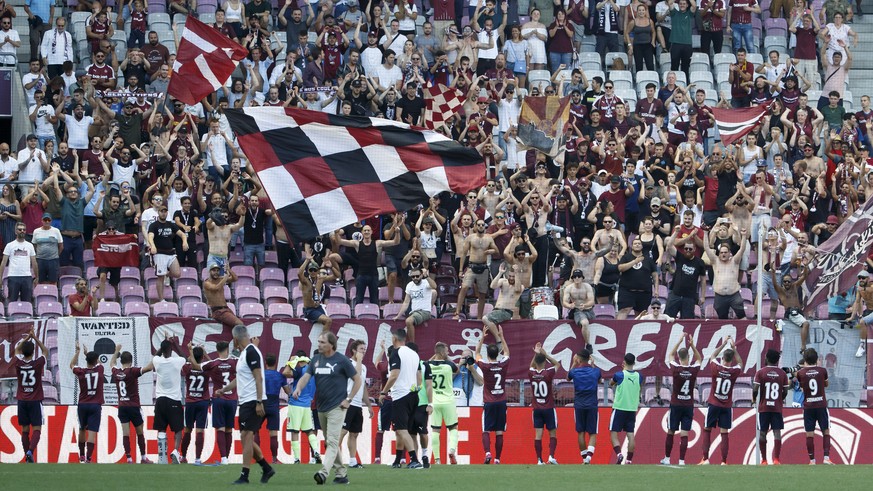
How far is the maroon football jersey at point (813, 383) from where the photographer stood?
20812mm

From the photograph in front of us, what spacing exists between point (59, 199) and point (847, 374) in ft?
44.3

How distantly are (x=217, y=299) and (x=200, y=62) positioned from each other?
157 inches

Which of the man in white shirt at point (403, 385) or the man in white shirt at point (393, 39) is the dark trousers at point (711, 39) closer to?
the man in white shirt at point (393, 39)

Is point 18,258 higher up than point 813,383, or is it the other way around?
point 18,258

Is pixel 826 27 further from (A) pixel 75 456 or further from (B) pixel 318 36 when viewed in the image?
(A) pixel 75 456

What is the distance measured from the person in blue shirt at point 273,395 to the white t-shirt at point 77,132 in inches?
313

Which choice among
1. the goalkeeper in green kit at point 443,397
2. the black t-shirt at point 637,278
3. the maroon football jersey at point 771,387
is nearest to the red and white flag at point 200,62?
the goalkeeper in green kit at point 443,397

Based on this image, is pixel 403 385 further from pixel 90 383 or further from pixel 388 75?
pixel 388 75

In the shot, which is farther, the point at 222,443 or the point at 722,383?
the point at 722,383

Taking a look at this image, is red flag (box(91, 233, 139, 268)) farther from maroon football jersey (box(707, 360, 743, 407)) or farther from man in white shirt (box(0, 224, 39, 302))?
maroon football jersey (box(707, 360, 743, 407))

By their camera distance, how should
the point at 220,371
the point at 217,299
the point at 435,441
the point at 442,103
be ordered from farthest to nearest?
the point at 442,103, the point at 217,299, the point at 435,441, the point at 220,371

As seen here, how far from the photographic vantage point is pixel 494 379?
850 inches

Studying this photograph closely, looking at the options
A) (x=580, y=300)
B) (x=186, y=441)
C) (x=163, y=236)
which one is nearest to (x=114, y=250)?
(x=163, y=236)

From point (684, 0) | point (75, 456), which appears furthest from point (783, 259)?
point (75, 456)
